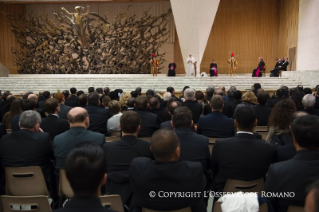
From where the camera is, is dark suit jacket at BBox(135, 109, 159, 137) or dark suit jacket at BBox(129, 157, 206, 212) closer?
dark suit jacket at BBox(129, 157, 206, 212)

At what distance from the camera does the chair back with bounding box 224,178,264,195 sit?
8.14ft

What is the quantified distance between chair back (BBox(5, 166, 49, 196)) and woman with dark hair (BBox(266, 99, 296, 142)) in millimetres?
2099

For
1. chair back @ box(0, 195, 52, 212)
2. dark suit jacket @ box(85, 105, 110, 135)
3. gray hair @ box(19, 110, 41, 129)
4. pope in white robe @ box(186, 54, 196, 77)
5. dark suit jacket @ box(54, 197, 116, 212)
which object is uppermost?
pope in white robe @ box(186, 54, 196, 77)

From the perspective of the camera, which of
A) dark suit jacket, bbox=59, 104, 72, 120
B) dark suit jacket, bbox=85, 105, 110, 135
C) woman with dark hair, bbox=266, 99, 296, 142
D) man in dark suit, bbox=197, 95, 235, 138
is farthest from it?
dark suit jacket, bbox=59, 104, 72, 120

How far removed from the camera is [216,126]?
3887 millimetres

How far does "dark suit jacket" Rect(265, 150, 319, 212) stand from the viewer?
1.99m

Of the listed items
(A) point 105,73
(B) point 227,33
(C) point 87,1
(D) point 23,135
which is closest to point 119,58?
(A) point 105,73

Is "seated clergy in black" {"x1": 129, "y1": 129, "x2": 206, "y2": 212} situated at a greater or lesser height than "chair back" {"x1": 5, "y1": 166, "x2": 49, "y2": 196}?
greater

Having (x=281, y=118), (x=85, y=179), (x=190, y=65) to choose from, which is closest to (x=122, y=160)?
(x=85, y=179)

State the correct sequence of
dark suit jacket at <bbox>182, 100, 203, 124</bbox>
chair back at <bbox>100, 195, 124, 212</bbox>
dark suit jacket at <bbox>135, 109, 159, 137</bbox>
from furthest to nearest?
dark suit jacket at <bbox>182, 100, 203, 124</bbox> → dark suit jacket at <bbox>135, 109, 159, 137</bbox> → chair back at <bbox>100, 195, 124, 212</bbox>

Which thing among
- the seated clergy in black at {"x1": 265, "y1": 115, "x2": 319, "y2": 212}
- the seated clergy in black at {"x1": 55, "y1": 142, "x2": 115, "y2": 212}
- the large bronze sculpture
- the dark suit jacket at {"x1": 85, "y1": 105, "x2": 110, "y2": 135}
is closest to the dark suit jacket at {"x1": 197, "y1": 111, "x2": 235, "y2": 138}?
the dark suit jacket at {"x1": 85, "y1": 105, "x2": 110, "y2": 135}

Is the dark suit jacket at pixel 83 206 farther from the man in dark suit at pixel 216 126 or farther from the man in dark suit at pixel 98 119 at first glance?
the man in dark suit at pixel 98 119

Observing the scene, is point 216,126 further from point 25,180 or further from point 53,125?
point 25,180

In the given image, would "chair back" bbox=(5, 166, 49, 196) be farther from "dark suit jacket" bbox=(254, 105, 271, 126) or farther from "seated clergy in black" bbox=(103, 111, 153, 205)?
"dark suit jacket" bbox=(254, 105, 271, 126)
